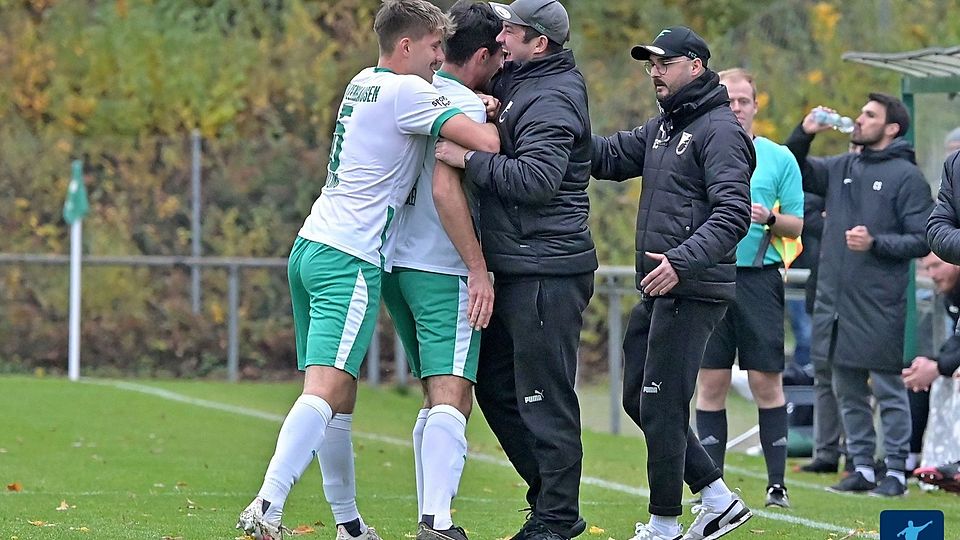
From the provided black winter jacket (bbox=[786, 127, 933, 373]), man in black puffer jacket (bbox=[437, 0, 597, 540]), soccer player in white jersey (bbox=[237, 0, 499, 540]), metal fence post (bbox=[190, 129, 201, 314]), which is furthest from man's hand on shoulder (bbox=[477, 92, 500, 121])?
metal fence post (bbox=[190, 129, 201, 314])

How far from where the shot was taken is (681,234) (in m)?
6.59

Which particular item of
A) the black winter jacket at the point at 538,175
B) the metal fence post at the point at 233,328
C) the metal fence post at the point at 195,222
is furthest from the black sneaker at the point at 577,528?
the metal fence post at the point at 195,222

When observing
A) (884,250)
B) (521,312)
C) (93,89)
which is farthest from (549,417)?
(93,89)

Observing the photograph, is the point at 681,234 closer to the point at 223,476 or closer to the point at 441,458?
the point at 441,458

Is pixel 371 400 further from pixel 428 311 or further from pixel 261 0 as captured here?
pixel 428 311

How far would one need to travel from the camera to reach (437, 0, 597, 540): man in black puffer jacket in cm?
640

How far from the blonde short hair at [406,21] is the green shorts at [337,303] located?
0.85m

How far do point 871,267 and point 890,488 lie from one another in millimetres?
1329

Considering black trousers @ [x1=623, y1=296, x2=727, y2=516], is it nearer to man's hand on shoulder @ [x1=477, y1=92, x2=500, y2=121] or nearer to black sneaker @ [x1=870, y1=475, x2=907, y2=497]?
man's hand on shoulder @ [x1=477, y1=92, x2=500, y2=121]

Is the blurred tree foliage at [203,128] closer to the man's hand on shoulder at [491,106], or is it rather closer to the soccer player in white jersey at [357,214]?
the man's hand on shoulder at [491,106]

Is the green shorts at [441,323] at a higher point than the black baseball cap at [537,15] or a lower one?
lower

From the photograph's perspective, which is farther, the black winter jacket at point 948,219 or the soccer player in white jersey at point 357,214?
the black winter jacket at point 948,219

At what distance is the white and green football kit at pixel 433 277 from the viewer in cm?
636

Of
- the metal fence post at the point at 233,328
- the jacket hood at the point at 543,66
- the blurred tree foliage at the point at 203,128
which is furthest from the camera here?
the blurred tree foliage at the point at 203,128
